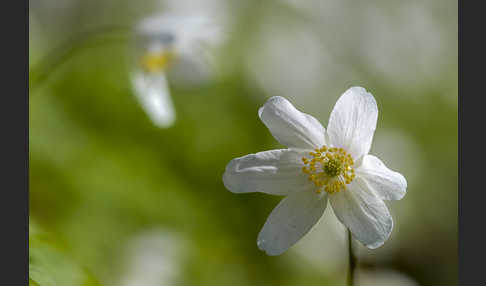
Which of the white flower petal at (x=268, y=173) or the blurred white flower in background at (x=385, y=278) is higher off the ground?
the blurred white flower in background at (x=385, y=278)

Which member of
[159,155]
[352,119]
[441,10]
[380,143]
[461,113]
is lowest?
[352,119]

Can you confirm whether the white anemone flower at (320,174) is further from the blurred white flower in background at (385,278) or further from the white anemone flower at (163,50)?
the blurred white flower in background at (385,278)

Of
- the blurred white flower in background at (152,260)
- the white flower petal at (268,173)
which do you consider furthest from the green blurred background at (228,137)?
the white flower petal at (268,173)

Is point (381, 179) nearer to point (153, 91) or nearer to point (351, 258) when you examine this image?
point (351, 258)

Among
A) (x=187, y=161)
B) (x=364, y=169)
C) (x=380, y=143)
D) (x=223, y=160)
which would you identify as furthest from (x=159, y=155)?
(x=364, y=169)

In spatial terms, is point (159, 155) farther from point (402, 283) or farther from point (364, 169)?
point (364, 169)

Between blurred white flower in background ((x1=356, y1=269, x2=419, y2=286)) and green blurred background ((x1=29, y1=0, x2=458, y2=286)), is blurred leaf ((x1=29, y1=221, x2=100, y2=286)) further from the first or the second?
blurred white flower in background ((x1=356, y1=269, x2=419, y2=286))

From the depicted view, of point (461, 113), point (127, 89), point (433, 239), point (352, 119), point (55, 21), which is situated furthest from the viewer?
point (55, 21)
